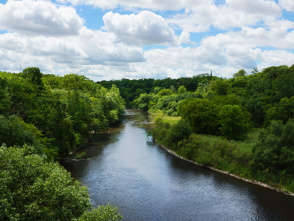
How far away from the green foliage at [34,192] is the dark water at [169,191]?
40.7 ft

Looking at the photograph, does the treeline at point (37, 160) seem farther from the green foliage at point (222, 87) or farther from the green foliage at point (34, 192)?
the green foliage at point (222, 87)

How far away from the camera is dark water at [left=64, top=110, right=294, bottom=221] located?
29069 millimetres

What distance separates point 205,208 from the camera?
30.0 metres

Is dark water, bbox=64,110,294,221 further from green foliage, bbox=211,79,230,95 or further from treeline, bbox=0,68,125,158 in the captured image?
green foliage, bbox=211,79,230,95

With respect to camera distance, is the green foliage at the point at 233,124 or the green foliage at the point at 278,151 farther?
the green foliage at the point at 233,124

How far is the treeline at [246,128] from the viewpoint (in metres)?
35.9

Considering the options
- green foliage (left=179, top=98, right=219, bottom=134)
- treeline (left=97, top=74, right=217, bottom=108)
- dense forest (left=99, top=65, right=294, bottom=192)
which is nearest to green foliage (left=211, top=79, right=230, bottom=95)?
dense forest (left=99, top=65, right=294, bottom=192)

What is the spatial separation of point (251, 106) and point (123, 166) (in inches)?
1682

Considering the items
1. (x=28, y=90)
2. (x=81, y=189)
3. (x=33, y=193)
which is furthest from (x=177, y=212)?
(x=28, y=90)

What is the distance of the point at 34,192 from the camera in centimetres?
1617

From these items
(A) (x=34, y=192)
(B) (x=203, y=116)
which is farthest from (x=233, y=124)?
(A) (x=34, y=192)

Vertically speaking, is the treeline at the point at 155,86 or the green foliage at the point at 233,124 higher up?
the treeline at the point at 155,86

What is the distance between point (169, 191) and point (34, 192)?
855 inches

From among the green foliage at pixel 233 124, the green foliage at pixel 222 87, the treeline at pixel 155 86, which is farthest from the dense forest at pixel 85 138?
the treeline at pixel 155 86
